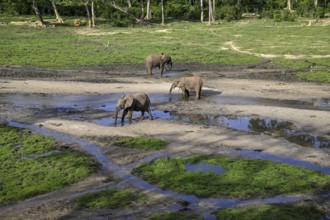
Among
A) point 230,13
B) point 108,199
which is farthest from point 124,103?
point 230,13

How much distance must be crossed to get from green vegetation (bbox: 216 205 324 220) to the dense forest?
59.6 m

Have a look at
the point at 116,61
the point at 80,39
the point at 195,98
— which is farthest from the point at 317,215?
the point at 80,39

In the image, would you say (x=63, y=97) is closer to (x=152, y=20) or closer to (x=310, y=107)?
(x=310, y=107)

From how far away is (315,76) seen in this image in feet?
116

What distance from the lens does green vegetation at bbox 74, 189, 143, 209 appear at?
1417 cm

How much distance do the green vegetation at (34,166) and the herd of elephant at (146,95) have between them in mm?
4184

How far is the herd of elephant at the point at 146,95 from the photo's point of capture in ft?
75.8

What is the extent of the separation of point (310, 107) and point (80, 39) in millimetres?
34743

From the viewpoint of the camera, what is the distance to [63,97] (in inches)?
1172

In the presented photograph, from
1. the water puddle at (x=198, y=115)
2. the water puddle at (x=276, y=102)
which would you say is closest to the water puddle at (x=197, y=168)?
the water puddle at (x=198, y=115)

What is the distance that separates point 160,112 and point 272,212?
516 inches

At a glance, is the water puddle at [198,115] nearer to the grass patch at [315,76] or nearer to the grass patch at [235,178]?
the grass patch at [235,178]

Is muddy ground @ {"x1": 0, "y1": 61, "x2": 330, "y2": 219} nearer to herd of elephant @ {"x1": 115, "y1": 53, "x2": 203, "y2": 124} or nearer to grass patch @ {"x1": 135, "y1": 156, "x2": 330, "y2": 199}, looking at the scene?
herd of elephant @ {"x1": 115, "y1": 53, "x2": 203, "y2": 124}

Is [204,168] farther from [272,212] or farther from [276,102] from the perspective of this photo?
[276,102]
